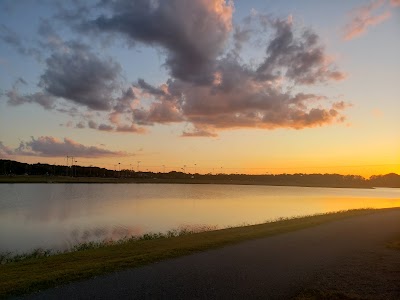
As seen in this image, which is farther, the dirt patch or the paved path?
the dirt patch

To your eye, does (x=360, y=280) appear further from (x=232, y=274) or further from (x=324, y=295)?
(x=232, y=274)

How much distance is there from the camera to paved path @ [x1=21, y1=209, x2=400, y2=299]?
11.2 metres

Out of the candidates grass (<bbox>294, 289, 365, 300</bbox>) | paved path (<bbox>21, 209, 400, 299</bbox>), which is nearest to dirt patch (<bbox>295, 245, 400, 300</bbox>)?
grass (<bbox>294, 289, 365, 300</bbox>)

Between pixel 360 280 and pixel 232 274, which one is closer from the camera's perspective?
pixel 360 280

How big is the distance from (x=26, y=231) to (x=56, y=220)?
21.5ft

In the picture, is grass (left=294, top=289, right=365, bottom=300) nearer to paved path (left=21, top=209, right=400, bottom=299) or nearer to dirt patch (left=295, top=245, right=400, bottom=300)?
dirt patch (left=295, top=245, right=400, bottom=300)

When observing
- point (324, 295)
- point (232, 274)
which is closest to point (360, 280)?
point (324, 295)

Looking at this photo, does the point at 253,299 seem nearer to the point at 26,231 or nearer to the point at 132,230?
the point at 132,230

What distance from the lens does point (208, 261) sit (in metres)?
15.4

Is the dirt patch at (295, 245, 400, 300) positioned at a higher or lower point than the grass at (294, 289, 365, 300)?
higher

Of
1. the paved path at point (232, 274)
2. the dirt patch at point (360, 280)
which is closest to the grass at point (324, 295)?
the dirt patch at point (360, 280)

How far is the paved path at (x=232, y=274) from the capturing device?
36.7 ft

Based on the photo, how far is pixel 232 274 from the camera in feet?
44.2

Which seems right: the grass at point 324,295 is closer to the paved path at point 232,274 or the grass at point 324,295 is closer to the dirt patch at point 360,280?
the dirt patch at point 360,280
